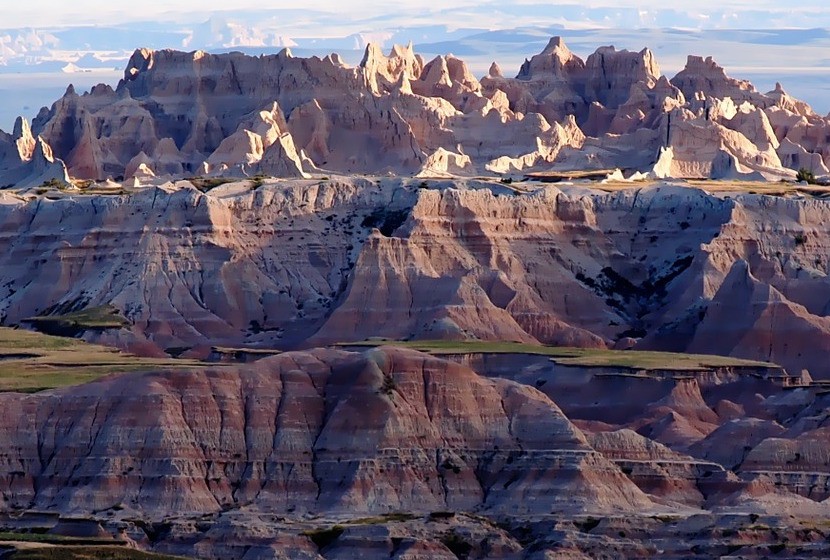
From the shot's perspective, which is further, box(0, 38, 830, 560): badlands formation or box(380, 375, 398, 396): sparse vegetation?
box(380, 375, 398, 396): sparse vegetation

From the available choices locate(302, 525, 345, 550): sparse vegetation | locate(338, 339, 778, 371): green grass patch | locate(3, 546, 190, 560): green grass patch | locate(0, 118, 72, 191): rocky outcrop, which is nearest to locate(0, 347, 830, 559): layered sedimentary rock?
locate(302, 525, 345, 550): sparse vegetation

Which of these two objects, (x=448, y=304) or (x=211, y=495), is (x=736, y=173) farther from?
(x=211, y=495)

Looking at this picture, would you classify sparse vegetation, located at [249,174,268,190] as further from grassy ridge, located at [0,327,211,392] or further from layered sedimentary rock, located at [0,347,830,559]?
layered sedimentary rock, located at [0,347,830,559]

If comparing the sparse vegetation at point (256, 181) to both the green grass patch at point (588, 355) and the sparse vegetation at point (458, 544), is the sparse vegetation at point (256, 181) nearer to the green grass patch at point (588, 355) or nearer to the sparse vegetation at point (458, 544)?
the green grass patch at point (588, 355)

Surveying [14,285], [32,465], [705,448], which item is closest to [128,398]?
[32,465]

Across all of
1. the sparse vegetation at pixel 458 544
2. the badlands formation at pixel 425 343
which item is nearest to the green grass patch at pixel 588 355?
the badlands formation at pixel 425 343

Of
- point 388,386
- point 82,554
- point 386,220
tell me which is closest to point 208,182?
point 386,220
